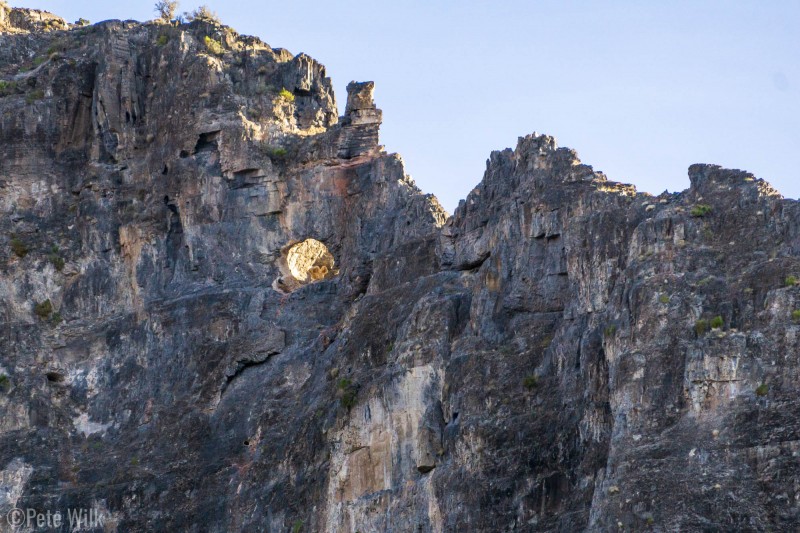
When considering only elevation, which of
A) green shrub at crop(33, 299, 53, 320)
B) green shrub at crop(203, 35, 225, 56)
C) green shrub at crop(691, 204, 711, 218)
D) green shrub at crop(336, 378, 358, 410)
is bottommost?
green shrub at crop(336, 378, 358, 410)

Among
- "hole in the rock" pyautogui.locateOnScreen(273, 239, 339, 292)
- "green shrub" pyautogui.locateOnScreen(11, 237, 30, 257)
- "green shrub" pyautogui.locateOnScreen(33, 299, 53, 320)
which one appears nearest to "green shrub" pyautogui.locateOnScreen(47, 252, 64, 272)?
"green shrub" pyautogui.locateOnScreen(11, 237, 30, 257)

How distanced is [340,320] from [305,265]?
313 inches

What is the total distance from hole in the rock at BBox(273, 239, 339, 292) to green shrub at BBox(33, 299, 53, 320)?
10.6 meters

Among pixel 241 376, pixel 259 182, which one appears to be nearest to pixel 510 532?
pixel 241 376

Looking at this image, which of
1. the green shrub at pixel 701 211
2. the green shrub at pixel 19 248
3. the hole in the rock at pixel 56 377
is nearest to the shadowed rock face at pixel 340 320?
the green shrub at pixel 701 211

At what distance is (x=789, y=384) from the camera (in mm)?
83875

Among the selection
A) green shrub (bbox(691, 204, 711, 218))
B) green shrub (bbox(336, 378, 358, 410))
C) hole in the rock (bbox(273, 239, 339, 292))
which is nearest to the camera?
green shrub (bbox(691, 204, 711, 218))

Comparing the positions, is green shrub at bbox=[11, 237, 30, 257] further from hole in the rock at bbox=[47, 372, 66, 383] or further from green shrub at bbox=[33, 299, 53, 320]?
hole in the rock at bbox=[47, 372, 66, 383]

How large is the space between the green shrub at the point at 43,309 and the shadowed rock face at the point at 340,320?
3.6 inches

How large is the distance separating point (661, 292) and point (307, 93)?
35.5 metres

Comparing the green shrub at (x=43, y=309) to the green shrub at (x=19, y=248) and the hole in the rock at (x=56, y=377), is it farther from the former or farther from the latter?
the hole in the rock at (x=56, y=377)

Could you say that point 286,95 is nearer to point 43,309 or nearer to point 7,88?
point 7,88

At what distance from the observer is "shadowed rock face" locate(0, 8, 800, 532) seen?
284ft

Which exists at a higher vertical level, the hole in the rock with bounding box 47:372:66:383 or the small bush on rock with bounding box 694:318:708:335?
the small bush on rock with bounding box 694:318:708:335
